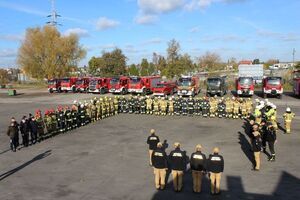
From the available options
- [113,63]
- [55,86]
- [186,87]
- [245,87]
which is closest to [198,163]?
[186,87]

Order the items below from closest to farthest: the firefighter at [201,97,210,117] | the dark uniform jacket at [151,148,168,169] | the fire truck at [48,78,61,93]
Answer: the dark uniform jacket at [151,148,168,169] → the firefighter at [201,97,210,117] → the fire truck at [48,78,61,93]

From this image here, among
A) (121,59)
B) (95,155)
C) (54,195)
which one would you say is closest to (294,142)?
(95,155)

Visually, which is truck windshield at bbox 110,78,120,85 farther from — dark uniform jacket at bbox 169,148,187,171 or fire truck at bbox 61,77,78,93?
dark uniform jacket at bbox 169,148,187,171

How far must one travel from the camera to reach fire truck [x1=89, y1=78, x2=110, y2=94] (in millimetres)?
46594

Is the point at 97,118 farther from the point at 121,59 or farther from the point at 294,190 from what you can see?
the point at 121,59

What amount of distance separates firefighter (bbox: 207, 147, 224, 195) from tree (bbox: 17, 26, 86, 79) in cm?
6662

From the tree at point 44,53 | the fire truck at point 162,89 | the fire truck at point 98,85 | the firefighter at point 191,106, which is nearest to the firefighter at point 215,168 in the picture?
the firefighter at point 191,106

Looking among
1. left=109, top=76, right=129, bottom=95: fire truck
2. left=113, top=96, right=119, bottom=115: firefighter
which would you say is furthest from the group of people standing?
left=109, top=76, right=129, bottom=95: fire truck

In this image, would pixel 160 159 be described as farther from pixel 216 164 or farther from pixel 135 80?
pixel 135 80

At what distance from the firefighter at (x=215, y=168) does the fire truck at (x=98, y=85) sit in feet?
123

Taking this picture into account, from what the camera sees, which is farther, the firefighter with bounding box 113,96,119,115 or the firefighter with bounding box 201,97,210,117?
the firefighter with bounding box 113,96,119,115

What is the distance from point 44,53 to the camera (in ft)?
242

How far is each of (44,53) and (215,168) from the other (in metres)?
68.8

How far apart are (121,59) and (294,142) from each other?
73.5 meters
